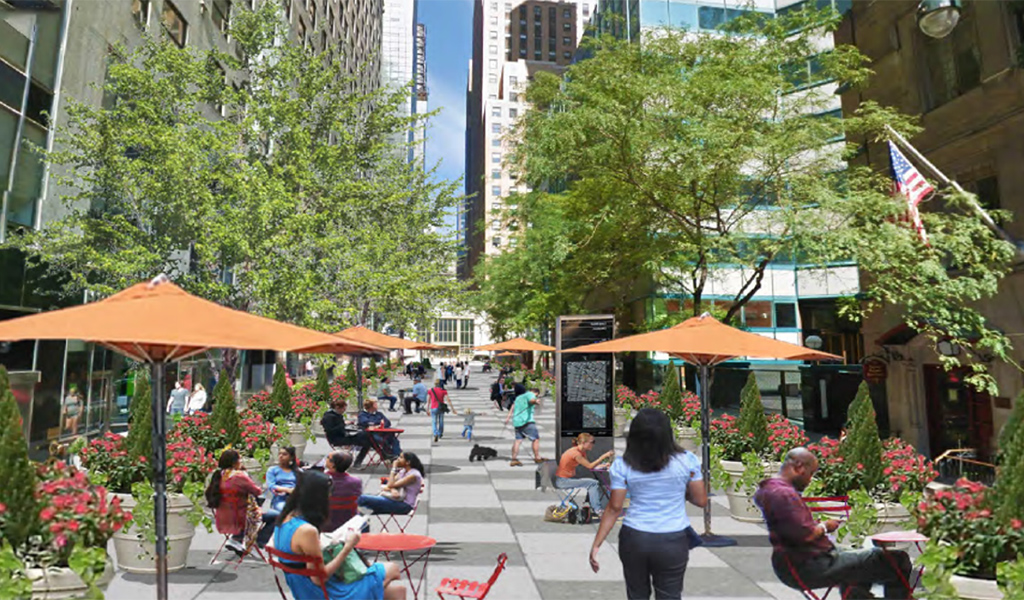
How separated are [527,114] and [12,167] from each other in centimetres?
1451

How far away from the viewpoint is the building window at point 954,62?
15.1m

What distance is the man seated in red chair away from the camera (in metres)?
5.26

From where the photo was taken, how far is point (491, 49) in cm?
14350

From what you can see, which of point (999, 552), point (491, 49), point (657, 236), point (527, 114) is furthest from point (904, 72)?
point (491, 49)

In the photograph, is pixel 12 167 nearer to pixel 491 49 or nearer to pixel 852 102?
pixel 852 102

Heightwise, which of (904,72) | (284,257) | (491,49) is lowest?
(284,257)

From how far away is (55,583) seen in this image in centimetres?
506

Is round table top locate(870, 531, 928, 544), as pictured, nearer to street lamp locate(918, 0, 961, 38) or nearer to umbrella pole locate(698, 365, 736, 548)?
umbrella pole locate(698, 365, 736, 548)

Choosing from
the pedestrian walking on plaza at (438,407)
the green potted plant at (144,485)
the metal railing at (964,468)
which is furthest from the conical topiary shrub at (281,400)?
the metal railing at (964,468)

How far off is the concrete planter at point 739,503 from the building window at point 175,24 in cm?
2350

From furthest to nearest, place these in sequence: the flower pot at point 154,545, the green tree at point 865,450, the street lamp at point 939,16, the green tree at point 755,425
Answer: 1. the green tree at point 755,425
2. the street lamp at point 939,16
3. the green tree at point 865,450
4. the flower pot at point 154,545

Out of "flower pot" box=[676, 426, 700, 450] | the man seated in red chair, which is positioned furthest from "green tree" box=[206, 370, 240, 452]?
"flower pot" box=[676, 426, 700, 450]

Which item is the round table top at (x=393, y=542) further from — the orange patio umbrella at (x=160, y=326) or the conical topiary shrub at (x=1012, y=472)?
the conical topiary shrub at (x=1012, y=472)

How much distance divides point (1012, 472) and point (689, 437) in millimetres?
11205
